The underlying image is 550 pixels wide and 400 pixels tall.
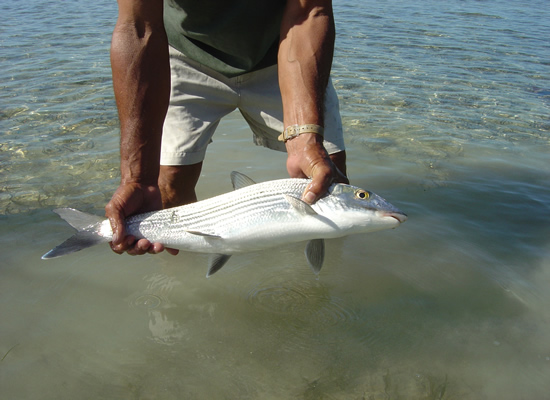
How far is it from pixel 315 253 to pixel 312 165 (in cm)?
58

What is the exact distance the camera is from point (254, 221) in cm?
314

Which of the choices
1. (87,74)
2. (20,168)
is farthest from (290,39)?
(87,74)

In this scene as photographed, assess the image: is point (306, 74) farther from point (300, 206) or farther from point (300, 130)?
point (300, 206)

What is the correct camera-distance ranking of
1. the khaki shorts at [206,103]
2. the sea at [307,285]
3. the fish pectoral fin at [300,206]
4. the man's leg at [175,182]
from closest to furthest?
the fish pectoral fin at [300,206] < the sea at [307,285] < the khaki shorts at [206,103] < the man's leg at [175,182]

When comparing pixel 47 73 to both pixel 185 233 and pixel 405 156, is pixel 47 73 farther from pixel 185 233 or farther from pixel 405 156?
pixel 185 233

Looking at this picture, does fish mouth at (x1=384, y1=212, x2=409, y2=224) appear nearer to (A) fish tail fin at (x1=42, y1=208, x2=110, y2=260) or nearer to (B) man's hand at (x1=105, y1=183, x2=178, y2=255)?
(B) man's hand at (x1=105, y1=183, x2=178, y2=255)

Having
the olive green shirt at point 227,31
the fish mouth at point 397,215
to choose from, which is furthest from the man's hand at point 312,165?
the olive green shirt at point 227,31

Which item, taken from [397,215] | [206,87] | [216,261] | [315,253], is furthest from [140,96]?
[397,215]

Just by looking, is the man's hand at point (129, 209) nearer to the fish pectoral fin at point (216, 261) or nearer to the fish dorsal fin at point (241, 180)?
the fish pectoral fin at point (216, 261)

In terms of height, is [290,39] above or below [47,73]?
above

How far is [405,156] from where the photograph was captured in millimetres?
6820

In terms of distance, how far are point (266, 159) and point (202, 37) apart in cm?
281

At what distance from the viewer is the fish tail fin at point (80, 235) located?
318 centimetres

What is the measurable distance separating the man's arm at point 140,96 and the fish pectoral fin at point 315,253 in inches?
37.6
